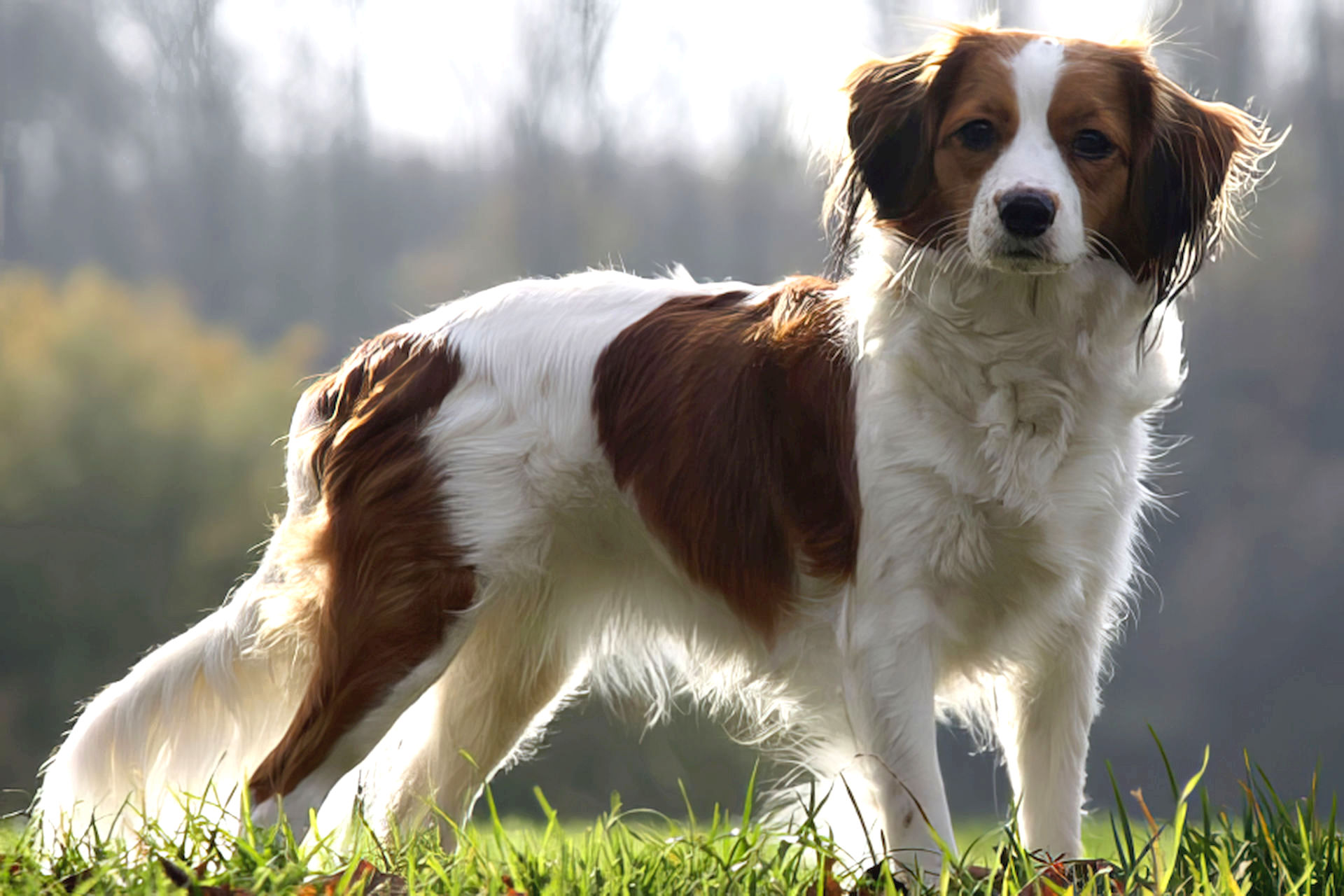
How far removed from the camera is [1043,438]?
2570 mm

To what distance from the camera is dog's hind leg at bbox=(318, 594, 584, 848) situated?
319cm

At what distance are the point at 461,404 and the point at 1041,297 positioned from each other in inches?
49.0

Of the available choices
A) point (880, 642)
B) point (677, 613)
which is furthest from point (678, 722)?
point (880, 642)

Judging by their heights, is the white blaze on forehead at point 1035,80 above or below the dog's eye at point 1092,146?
above

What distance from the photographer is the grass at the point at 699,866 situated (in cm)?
206

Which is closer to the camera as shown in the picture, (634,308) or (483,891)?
(483,891)

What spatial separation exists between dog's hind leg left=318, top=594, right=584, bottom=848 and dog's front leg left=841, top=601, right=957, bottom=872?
877 mm

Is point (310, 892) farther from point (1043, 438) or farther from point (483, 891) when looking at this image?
point (1043, 438)

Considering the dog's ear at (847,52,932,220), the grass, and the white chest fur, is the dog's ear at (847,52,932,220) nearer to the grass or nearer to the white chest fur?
the white chest fur

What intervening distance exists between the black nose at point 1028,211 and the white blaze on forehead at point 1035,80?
0.18 meters

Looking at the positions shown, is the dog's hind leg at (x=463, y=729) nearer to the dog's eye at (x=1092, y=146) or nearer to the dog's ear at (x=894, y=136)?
the dog's ear at (x=894, y=136)

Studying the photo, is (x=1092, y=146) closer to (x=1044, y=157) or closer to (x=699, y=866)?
(x=1044, y=157)

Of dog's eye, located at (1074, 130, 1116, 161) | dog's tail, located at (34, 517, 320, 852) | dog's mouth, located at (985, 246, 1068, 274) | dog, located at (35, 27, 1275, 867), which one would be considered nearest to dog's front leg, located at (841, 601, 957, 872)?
dog, located at (35, 27, 1275, 867)

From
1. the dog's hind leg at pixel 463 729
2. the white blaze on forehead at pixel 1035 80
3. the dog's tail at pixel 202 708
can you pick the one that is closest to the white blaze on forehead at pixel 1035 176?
the white blaze on forehead at pixel 1035 80
